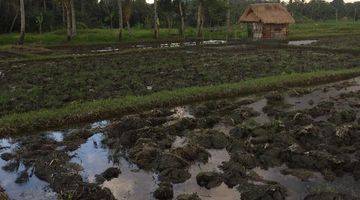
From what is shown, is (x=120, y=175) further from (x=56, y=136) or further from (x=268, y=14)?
(x=268, y=14)

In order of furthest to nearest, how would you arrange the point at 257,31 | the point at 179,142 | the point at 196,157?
the point at 257,31 < the point at 179,142 < the point at 196,157

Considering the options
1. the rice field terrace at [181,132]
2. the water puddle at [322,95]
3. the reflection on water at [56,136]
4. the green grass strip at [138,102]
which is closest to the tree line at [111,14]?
the rice field terrace at [181,132]

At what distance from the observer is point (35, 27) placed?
4384 centimetres

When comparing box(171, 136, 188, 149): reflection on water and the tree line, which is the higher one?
the tree line

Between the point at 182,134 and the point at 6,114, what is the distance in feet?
17.7

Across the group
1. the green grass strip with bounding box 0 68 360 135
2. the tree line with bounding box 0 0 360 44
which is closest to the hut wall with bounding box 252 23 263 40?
the tree line with bounding box 0 0 360 44

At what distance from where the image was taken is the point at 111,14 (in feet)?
156

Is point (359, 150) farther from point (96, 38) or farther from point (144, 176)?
point (96, 38)

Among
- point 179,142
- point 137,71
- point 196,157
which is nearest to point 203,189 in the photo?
point 196,157

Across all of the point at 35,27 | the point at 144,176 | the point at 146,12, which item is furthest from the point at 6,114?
the point at 146,12

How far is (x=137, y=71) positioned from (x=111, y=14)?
28.0 meters

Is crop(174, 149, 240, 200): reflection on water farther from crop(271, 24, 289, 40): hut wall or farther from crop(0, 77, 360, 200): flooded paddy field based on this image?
crop(271, 24, 289, 40): hut wall

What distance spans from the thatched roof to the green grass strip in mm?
22230

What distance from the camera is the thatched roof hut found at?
4122 centimetres
